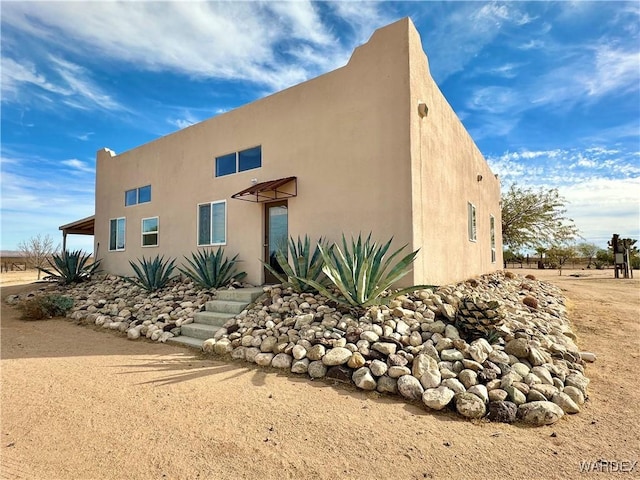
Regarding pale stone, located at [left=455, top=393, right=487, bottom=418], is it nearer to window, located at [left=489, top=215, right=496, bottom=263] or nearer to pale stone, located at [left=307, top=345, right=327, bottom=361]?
pale stone, located at [left=307, top=345, right=327, bottom=361]

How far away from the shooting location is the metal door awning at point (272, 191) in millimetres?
7738

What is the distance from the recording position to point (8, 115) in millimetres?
9594

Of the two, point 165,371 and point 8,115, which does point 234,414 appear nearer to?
point 165,371

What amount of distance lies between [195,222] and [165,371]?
20.1ft

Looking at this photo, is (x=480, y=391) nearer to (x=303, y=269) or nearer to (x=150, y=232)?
(x=303, y=269)

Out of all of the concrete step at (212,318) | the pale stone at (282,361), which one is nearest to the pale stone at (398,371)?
the pale stone at (282,361)

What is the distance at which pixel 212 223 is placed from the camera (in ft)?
31.2

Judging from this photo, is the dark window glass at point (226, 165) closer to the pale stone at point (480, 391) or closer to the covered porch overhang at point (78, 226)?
the covered porch overhang at point (78, 226)

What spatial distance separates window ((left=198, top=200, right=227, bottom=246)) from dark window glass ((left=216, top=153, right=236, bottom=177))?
2.85 feet

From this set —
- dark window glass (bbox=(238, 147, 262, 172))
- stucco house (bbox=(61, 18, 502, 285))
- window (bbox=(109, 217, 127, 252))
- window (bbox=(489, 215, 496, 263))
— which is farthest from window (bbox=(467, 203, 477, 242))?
window (bbox=(109, 217, 127, 252))

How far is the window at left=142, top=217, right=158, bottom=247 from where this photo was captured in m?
11.1

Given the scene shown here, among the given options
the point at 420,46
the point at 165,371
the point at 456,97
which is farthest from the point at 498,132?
the point at 165,371

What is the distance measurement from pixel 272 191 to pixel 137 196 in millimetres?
6601

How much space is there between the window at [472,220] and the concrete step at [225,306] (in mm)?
7287
